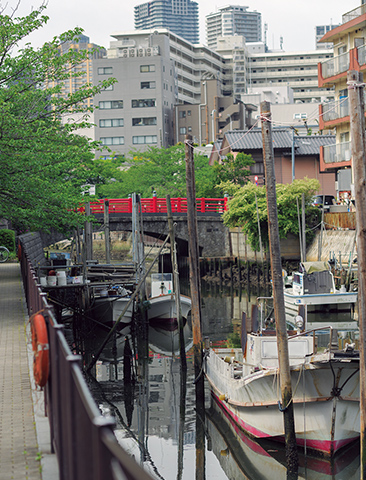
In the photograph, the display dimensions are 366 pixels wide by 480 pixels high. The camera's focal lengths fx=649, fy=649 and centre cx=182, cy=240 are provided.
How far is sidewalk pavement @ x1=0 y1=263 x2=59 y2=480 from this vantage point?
695 cm

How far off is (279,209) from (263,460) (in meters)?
33.5

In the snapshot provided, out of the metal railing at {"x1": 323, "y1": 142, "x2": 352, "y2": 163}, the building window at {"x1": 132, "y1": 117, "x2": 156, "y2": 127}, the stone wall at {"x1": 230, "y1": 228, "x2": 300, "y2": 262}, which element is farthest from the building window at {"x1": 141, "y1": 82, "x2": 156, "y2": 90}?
the metal railing at {"x1": 323, "y1": 142, "x2": 352, "y2": 163}

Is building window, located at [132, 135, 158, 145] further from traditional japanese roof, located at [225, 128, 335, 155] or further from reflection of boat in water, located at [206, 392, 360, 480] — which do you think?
reflection of boat in water, located at [206, 392, 360, 480]

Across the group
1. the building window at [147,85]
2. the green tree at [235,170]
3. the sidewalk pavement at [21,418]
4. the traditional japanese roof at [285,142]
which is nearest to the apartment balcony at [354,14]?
the green tree at [235,170]

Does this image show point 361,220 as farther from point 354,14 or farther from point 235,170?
point 235,170

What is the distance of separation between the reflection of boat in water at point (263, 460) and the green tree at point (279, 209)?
1208 inches

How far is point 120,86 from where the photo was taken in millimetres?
102750

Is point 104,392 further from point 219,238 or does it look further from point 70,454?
point 219,238

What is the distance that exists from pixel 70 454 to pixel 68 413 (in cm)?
34

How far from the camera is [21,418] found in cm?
867

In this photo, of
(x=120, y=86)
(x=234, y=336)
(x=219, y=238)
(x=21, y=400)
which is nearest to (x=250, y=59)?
(x=120, y=86)

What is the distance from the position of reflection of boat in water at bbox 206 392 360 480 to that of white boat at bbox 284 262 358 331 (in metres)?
17.5

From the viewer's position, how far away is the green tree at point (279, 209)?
1860 inches

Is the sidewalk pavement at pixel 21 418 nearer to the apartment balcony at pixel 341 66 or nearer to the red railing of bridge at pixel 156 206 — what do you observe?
the apartment balcony at pixel 341 66
